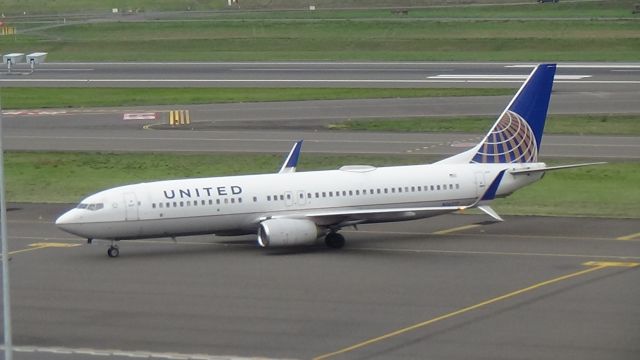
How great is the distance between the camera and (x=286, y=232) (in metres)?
45.6

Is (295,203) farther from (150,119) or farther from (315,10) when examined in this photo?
(315,10)

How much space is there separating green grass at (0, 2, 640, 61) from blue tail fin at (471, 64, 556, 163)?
63.8 meters

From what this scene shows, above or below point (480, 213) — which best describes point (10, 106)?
above

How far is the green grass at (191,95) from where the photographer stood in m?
92.5

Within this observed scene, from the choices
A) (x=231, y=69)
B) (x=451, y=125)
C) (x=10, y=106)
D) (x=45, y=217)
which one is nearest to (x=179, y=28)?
(x=231, y=69)

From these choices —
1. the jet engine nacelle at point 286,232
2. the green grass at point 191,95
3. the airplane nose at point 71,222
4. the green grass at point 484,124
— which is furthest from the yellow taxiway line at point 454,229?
the green grass at point 191,95

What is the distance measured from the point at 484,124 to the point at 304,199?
3368 cm

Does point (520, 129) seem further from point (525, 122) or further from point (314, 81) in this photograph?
point (314, 81)

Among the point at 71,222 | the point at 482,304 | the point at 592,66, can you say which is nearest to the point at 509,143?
the point at 482,304

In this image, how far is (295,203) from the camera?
4706cm

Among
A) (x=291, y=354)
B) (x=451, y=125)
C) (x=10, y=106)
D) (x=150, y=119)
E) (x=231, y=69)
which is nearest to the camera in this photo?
(x=291, y=354)

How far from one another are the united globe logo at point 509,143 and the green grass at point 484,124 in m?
24.5

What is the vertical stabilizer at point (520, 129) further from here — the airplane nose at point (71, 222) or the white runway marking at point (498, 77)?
the white runway marking at point (498, 77)

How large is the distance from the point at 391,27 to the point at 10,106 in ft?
196
